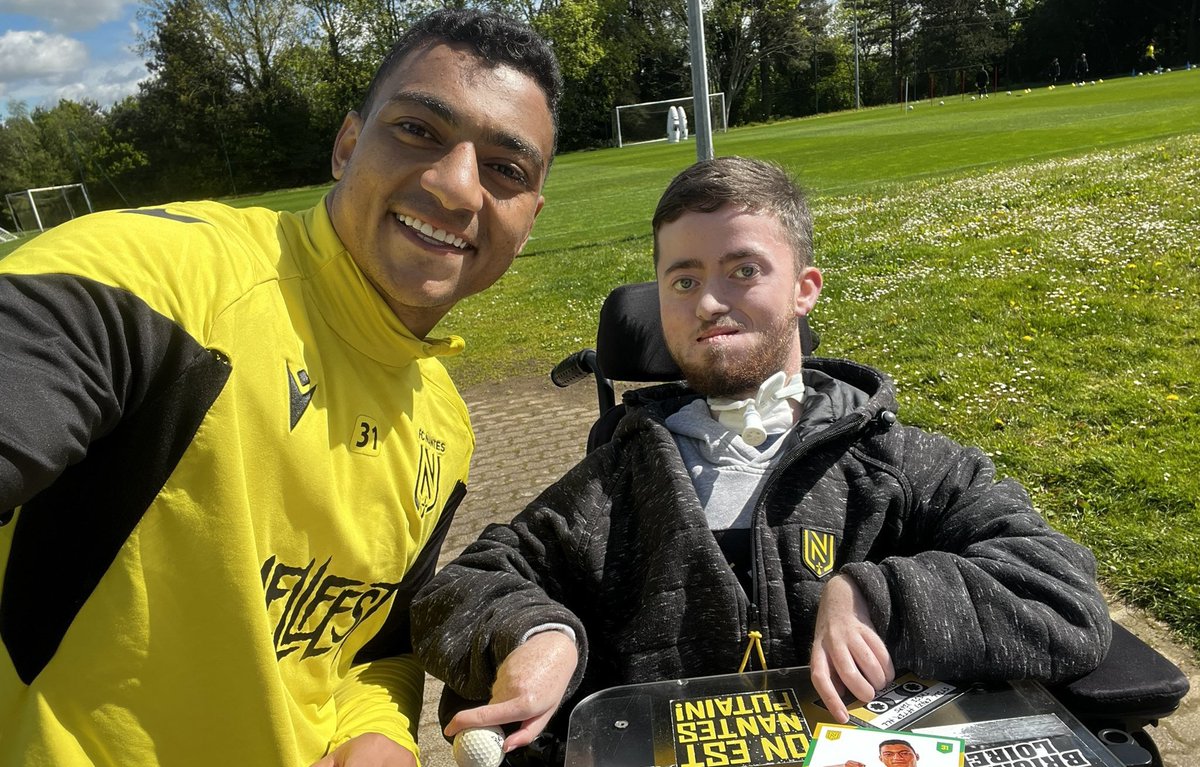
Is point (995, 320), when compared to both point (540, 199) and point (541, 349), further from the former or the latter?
point (540, 199)

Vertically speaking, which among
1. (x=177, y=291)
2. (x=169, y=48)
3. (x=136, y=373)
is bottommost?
(x=136, y=373)

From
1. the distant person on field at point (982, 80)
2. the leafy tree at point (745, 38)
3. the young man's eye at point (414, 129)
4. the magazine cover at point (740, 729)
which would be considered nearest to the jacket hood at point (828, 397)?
the magazine cover at point (740, 729)

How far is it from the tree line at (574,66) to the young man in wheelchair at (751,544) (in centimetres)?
4708

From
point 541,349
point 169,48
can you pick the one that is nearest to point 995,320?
point 541,349

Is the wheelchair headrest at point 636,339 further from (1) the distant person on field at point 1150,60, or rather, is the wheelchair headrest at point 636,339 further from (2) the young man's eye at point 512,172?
(1) the distant person on field at point 1150,60

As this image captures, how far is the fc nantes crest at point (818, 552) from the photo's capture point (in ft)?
6.80

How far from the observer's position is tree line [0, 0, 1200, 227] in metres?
53.8

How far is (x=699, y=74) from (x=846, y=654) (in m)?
11.8

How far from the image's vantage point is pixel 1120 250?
854 cm

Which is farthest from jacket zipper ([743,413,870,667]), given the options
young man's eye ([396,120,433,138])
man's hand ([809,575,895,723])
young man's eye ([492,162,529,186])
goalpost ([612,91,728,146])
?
goalpost ([612,91,728,146])

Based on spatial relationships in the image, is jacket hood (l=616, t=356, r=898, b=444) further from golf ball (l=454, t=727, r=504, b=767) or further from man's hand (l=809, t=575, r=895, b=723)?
golf ball (l=454, t=727, r=504, b=767)

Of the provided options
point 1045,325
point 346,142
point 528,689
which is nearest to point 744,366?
point 528,689

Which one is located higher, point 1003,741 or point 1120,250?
point 1003,741

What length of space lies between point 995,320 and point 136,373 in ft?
24.5
